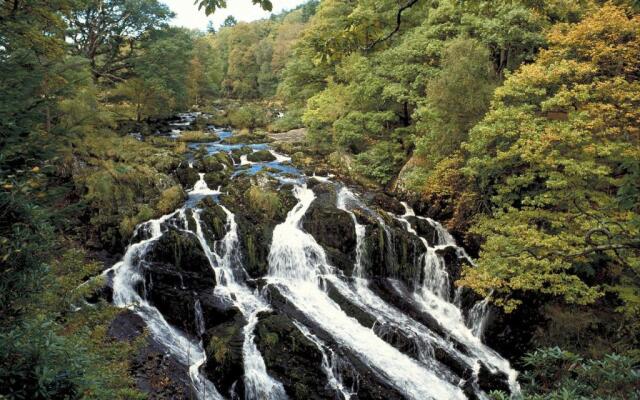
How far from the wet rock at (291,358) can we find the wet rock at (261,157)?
1038cm

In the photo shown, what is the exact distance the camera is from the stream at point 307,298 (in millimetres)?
9062

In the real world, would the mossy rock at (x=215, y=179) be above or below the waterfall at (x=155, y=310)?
above

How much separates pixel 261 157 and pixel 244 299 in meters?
9.53

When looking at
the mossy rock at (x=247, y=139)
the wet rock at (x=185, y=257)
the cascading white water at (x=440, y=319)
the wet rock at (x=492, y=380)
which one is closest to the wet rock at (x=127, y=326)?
the wet rock at (x=185, y=257)

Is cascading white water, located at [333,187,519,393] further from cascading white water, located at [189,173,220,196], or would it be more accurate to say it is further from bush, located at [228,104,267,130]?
bush, located at [228,104,267,130]

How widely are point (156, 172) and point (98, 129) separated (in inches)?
148


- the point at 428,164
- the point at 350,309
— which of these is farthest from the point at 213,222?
the point at 428,164

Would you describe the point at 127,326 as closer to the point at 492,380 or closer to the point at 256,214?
the point at 256,214

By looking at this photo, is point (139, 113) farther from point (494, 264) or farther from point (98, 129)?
point (494, 264)

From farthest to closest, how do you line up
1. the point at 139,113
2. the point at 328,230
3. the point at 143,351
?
the point at 139,113 → the point at 328,230 → the point at 143,351

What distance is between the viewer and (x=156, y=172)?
1508 cm

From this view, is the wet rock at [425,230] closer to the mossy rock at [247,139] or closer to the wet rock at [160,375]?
the wet rock at [160,375]

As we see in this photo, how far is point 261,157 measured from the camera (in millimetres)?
19062

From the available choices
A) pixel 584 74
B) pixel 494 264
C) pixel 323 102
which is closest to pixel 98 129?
pixel 323 102
